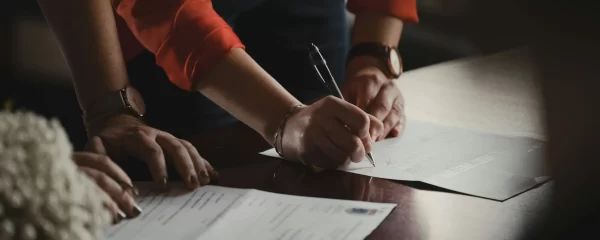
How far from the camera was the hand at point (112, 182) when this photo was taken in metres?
0.72

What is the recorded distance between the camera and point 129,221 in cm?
72

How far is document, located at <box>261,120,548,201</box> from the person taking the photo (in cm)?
80

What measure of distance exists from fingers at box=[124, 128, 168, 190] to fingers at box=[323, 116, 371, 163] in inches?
8.2

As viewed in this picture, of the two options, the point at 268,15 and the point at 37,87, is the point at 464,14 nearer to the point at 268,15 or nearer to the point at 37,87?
the point at 268,15

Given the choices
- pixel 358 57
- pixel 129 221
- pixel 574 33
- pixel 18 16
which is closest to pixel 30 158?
pixel 129 221

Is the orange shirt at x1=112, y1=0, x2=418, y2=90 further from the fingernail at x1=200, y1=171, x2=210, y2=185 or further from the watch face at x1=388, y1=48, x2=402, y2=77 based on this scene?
the watch face at x1=388, y1=48, x2=402, y2=77

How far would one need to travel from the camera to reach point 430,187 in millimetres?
806

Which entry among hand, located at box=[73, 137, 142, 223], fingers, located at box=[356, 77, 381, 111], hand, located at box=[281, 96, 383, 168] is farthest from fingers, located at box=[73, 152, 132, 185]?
fingers, located at box=[356, 77, 381, 111]

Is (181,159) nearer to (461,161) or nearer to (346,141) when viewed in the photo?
(346,141)

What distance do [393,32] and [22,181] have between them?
3.16 feet

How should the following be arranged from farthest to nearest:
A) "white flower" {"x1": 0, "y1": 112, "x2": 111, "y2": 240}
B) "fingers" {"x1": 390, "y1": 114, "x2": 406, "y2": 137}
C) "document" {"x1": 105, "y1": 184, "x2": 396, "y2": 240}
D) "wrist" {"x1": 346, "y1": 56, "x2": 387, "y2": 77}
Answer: "wrist" {"x1": 346, "y1": 56, "x2": 387, "y2": 77}, "fingers" {"x1": 390, "y1": 114, "x2": 406, "y2": 137}, "document" {"x1": 105, "y1": 184, "x2": 396, "y2": 240}, "white flower" {"x1": 0, "y1": 112, "x2": 111, "y2": 240}

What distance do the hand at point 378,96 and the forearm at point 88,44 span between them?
0.36 m

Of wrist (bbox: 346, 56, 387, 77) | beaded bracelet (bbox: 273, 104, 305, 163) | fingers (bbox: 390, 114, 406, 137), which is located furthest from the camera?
wrist (bbox: 346, 56, 387, 77)

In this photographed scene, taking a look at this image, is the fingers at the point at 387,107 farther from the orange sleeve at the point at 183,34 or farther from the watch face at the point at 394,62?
the orange sleeve at the point at 183,34
